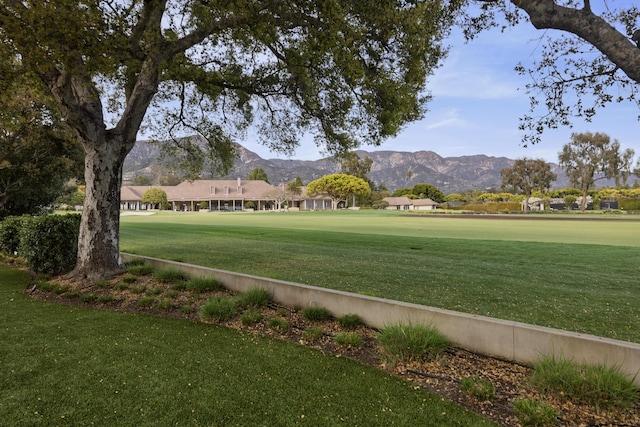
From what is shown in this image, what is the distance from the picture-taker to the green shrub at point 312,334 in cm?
470

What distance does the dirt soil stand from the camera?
2977 millimetres

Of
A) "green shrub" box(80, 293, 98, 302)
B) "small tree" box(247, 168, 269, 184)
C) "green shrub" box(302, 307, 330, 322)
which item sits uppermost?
"small tree" box(247, 168, 269, 184)

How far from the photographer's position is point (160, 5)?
26.7 ft

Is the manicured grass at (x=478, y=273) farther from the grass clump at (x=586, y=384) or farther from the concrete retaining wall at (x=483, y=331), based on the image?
the grass clump at (x=586, y=384)

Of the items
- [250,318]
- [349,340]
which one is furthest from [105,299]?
[349,340]

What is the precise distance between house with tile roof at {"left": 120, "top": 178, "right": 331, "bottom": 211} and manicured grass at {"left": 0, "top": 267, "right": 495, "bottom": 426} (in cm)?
7982

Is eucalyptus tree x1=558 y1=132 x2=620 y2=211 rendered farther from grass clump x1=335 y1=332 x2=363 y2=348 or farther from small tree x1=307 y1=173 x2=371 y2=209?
grass clump x1=335 y1=332 x2=363 y2=348

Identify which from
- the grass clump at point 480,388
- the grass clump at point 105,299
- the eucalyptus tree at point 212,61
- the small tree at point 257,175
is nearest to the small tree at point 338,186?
the small tree at point 257,175

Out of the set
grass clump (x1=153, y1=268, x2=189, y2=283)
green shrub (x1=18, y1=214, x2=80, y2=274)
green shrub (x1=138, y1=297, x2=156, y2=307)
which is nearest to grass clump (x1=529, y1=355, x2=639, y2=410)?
green shrub (x1=138, y1=297, x2=156, y2=307)

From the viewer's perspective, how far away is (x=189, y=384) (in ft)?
11.8

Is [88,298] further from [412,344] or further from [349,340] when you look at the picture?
[412,344]

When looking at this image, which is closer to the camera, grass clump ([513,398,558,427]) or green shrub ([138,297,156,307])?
grass clump ([513,398,558,427])

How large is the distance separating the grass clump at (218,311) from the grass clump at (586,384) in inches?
156

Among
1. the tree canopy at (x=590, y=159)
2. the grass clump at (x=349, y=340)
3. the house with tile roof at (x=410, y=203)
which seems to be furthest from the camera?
the house with tile roof at (x=410, y=203)
